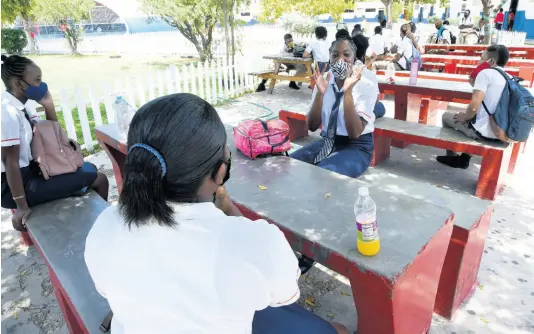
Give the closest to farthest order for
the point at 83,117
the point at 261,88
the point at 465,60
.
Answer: the point at 83,117 < the point at 465,60 < the point at 261,88

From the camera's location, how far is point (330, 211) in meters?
2.06

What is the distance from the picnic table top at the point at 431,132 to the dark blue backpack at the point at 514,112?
0.18m

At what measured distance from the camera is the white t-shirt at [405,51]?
8.80 meters

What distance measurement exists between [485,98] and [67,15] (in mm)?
24841

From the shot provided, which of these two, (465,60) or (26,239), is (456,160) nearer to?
(26,239)

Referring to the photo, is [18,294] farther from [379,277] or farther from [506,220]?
[506,220]

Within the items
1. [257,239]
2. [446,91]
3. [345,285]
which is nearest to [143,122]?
[257,239]

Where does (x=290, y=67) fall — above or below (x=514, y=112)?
below

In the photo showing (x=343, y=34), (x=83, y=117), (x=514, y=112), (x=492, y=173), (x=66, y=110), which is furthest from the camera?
(x=83, y=117)

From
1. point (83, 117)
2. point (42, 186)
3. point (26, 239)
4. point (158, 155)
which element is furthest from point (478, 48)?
point (158, 155)

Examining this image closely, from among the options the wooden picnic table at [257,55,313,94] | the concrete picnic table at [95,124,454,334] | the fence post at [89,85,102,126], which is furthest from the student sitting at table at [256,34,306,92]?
the concrete picnic table at [95,124,454,334]

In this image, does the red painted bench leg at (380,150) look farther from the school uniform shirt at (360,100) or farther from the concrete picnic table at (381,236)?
the concrete picnic table at (381,236)

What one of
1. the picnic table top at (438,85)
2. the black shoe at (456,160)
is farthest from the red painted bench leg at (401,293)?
the picnic table top at (438,85)

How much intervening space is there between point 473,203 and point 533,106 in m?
1.99
